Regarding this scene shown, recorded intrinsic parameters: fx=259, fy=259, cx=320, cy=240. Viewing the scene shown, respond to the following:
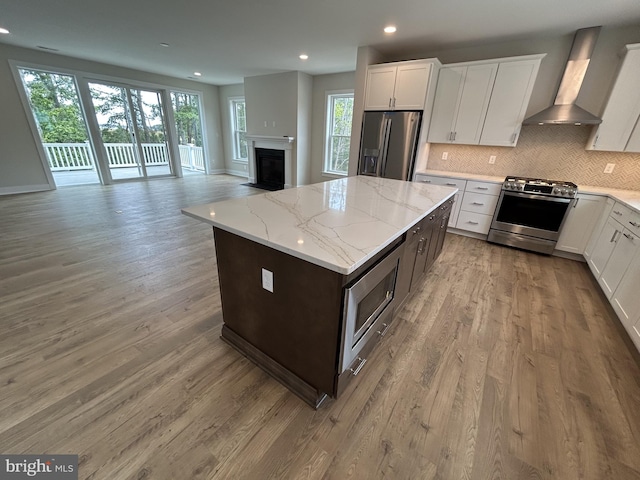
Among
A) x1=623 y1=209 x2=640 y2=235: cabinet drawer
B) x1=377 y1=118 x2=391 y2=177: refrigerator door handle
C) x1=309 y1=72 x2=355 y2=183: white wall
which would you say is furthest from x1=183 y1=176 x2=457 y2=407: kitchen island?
x1=309 y1=72 x2=355 y2=183: white wall

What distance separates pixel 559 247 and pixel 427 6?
315cm

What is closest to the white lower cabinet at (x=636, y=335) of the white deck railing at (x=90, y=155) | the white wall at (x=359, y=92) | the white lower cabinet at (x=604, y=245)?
the white lower cabinet at (x=604, y=245)

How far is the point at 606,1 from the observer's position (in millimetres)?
2344

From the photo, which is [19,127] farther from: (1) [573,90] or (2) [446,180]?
(1) [573,90]

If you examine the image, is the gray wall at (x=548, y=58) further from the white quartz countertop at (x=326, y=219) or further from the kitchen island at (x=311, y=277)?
the kitchen island at (x=311, y=277)

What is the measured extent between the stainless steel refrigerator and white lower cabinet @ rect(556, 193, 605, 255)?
1966 millimetres

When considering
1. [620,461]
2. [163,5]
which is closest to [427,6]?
[163,5]

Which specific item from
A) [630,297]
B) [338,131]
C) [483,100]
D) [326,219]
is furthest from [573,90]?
[338,131]

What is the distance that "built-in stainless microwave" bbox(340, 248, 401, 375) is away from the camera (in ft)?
3.92

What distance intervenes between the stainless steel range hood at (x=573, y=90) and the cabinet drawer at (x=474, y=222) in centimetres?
126

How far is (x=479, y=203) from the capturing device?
361cm

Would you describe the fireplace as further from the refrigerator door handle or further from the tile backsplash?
the tile backsplash

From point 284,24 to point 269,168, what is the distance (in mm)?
3755

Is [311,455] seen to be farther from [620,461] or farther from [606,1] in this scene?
[606,1]
